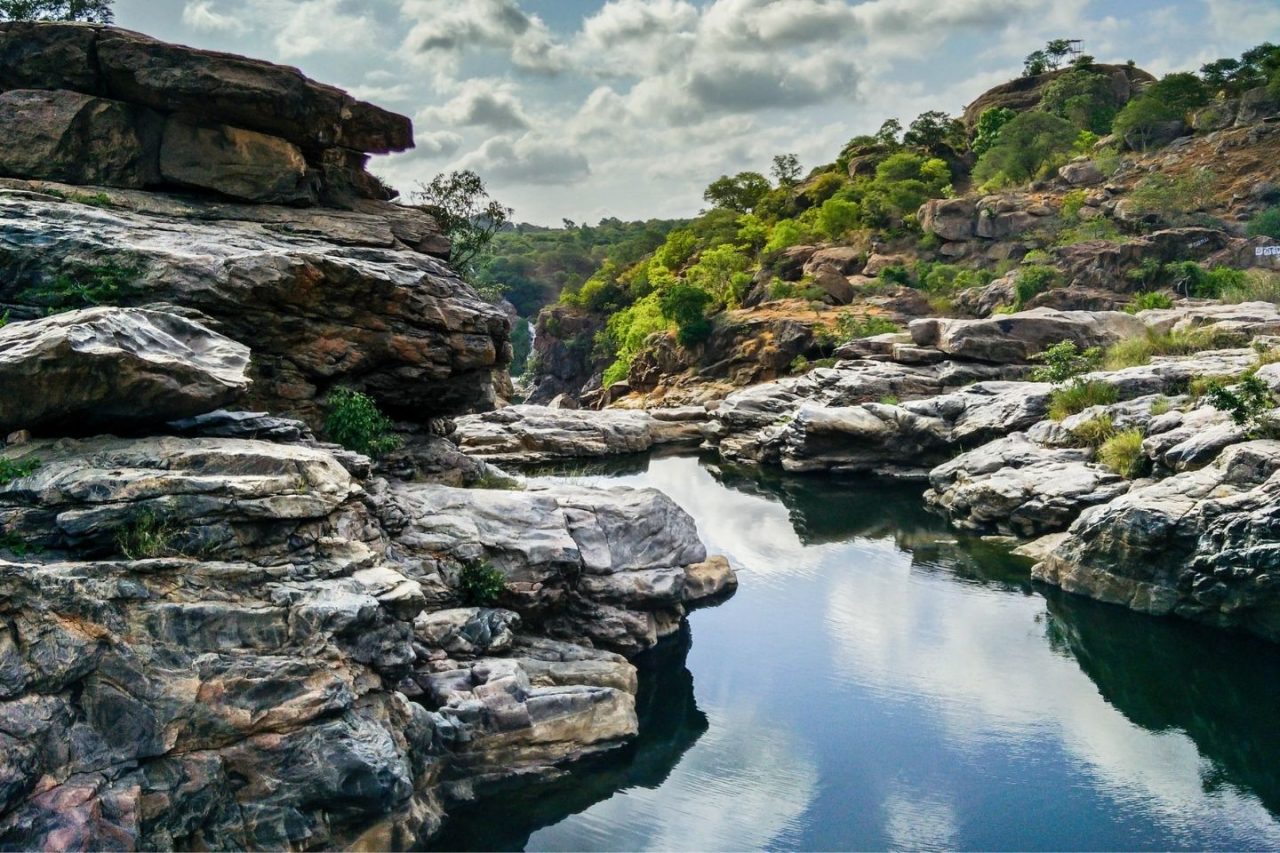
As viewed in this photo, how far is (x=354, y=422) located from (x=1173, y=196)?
5293 cm

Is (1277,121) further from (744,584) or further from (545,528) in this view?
(545,528)

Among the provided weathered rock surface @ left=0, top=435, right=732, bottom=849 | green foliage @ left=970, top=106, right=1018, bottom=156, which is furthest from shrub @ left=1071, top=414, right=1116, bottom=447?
green foliage @ left=970, top=106, right=1018, bottom=156

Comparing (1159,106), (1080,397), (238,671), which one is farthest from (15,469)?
(1159,106)

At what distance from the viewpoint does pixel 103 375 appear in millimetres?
10836

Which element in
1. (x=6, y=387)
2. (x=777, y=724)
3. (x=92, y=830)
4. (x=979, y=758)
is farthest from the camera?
(x=777, y=724)

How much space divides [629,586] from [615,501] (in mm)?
1994

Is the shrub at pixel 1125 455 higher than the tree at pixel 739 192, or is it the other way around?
the tree at pixel 739 192

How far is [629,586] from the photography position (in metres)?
17.1

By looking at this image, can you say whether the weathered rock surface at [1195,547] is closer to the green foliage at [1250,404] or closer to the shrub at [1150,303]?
the green foliage at [1250,404]

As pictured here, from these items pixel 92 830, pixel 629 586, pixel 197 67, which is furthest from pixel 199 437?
pixel 197 67

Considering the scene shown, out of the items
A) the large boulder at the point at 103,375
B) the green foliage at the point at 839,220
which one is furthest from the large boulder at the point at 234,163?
the green foliage at the point at 839,220

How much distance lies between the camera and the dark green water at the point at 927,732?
11969 millimetres

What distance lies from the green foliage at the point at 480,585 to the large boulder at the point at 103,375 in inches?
191

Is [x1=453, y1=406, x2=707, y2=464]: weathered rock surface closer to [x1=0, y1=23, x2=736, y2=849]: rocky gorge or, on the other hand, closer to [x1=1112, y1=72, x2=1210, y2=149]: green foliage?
[x1=0, y1=23, x2=736, y2=849]: rocky gorge
